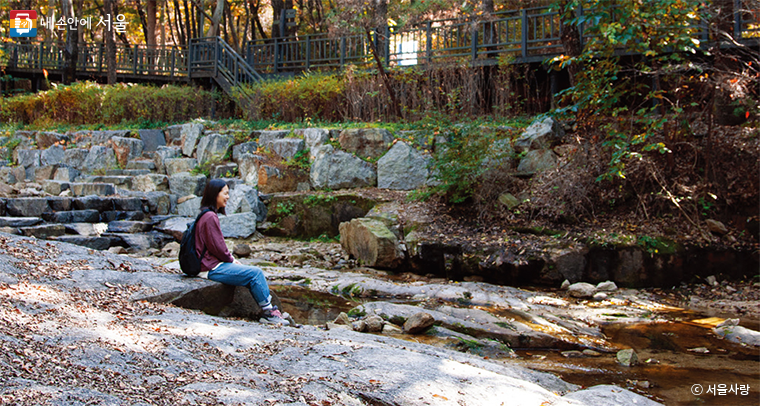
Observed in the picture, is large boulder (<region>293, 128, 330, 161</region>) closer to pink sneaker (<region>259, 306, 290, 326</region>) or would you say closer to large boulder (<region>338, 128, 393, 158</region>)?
large boulder (<region>338, 128, 393, 158</region>)

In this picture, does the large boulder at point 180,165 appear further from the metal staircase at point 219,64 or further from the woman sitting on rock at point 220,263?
the woman sitting on rock at point 220,263

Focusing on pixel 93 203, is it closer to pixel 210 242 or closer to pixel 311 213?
pixel 311 213

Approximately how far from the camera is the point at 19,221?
8539 millimetres

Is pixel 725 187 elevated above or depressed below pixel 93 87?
below

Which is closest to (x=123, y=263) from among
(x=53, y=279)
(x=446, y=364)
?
(x=53, y=279)

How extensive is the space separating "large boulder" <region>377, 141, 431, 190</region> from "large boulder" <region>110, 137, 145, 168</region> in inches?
234

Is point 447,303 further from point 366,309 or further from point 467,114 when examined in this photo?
point 467,114

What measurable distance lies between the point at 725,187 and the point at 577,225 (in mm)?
2009

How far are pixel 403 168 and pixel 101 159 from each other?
7.08 meters

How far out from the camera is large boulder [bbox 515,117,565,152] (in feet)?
29.2

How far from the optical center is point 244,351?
3148 millimetres

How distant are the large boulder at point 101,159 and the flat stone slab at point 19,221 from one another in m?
A: 3.55

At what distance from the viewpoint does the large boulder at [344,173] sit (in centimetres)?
1032

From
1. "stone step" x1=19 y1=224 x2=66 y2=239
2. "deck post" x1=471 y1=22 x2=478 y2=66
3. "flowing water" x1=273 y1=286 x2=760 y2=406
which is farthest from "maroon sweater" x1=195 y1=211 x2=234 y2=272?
"deck post" x1=471 y1=22 x2=478 y2=66
